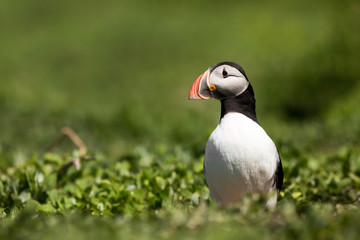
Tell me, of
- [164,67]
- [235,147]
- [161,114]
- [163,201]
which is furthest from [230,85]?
[164,67]

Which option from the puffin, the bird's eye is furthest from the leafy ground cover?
the bird's eye

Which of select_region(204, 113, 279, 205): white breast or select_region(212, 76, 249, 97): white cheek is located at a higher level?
select_region(212, 76, 249, 97): white cheek

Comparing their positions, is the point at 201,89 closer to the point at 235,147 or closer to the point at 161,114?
the point at 235,147

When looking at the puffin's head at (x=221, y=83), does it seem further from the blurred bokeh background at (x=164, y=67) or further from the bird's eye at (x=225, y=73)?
the blurred bokeh background at (x=164, y=67)

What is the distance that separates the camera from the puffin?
11.6 feet

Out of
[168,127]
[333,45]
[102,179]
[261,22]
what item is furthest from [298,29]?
[102,179]

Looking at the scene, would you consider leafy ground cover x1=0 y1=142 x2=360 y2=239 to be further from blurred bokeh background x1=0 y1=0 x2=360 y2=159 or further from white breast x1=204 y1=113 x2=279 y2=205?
blurred bokeh background x1=0 y1=0 x2=360 y2=159

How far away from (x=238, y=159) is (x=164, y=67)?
569 inches

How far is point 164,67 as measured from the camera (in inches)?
701

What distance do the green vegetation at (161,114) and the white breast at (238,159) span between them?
→ 211 mm

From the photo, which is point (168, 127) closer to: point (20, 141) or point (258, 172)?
point (20, 141)

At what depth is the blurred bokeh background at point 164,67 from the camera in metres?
9.48

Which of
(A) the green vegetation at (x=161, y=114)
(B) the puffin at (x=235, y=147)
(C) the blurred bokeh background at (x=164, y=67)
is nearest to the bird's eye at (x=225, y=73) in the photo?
(B) the puffin at (x=235, y=147)

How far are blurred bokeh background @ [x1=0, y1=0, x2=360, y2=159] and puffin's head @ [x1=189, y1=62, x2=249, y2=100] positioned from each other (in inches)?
69.8
